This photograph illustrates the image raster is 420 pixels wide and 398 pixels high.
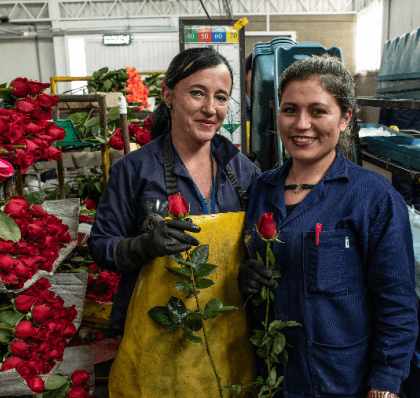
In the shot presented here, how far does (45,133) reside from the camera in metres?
1.35

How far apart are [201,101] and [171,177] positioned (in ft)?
0.91

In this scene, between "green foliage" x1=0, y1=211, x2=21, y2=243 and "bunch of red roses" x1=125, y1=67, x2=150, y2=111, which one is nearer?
"green foliage" x1=0, y1=211, x2=21, y2=243

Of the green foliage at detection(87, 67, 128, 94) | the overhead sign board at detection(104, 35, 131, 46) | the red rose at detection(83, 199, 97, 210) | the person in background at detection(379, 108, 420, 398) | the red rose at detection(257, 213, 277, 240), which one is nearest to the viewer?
the red rose at detection(257, 213, 277, 240)

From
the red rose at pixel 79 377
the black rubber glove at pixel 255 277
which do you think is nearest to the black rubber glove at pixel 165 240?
the black rubber glove at pixel 255 277

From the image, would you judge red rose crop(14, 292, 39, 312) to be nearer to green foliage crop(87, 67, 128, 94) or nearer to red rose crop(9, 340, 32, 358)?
red rose crop(9, 340, 32, 358)

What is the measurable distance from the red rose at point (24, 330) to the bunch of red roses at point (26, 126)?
48cm

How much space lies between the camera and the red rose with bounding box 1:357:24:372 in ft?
3.82

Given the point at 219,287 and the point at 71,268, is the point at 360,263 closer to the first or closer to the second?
the point at 219,287

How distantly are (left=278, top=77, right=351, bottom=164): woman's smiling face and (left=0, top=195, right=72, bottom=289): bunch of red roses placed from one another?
82 centimetres

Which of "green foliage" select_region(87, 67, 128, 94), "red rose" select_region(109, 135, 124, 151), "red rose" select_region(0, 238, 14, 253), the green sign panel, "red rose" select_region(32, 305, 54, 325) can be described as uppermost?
the green sign panel

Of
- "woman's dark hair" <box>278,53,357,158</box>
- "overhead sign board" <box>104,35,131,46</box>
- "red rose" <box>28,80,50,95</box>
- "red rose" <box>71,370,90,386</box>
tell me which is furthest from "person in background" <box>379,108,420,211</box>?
"overhead sign board" <box>104,35,131,46</box>

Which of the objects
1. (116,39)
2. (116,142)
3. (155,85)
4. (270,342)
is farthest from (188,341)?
(116,39)

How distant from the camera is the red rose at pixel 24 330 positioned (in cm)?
122

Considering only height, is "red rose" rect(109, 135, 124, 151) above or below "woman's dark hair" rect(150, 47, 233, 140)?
below
